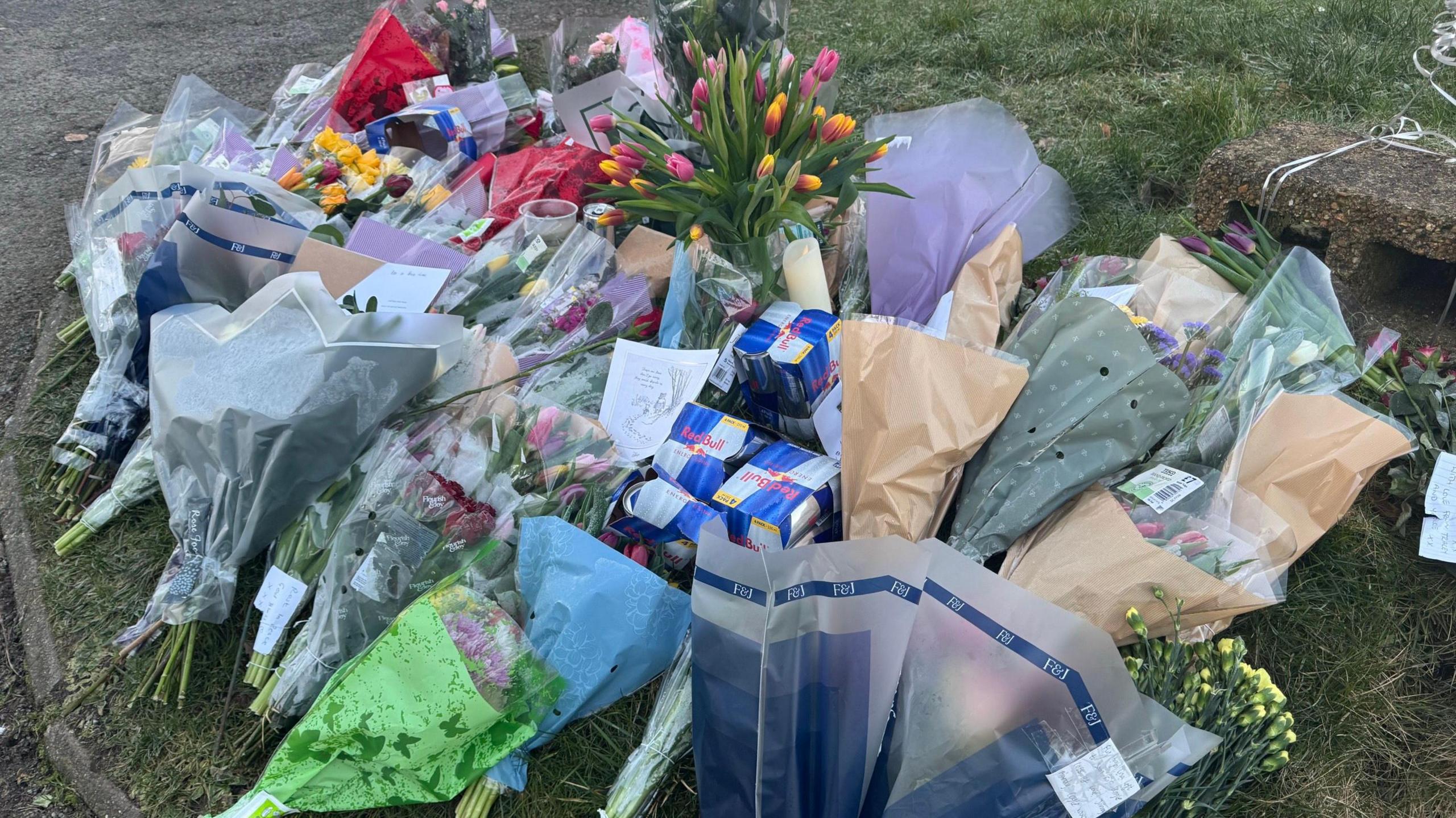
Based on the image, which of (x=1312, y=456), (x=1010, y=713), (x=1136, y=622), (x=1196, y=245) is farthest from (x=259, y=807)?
(x=1196, y=245)

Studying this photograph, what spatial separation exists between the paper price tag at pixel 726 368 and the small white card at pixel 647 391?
0.04 meters

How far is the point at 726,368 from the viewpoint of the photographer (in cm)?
234

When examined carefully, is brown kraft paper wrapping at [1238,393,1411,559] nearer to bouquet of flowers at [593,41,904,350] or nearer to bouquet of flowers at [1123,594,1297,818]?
bouquet of flowers at [1123,594,1297,818]

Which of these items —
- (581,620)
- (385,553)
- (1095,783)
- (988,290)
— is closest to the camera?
(1095,783)

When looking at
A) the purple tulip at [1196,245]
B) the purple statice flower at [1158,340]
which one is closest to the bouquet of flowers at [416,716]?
the purple statice flower at [1158,340]

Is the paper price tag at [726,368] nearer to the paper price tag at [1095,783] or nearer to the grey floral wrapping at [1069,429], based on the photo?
the grey floral wrapping at [1069,429]

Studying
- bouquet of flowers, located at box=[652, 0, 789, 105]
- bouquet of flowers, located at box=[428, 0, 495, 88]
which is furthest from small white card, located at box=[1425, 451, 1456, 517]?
bouquet of flowers, located at box=[428, 0, 495, 88]

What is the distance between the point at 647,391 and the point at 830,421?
1.43 feet

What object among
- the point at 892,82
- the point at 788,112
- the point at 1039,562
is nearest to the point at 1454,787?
the point at 1039,562

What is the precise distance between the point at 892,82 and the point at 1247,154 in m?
1.74

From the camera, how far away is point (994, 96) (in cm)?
400

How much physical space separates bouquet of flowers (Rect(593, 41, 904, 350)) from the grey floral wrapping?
0.71 m

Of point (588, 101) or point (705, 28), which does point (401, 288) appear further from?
point (705, 28)

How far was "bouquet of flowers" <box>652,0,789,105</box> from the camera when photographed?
9.40ft
